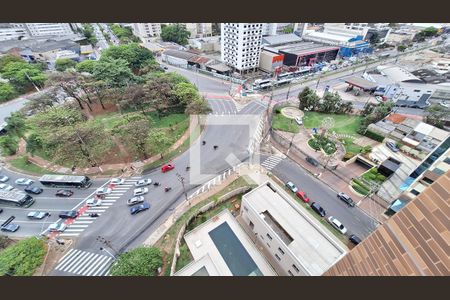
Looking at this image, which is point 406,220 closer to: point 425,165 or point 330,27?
point 425,165

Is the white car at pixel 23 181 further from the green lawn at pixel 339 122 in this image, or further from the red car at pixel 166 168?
the green lawn at pixel 339 122

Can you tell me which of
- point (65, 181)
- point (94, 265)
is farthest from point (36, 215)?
point (94, 265)

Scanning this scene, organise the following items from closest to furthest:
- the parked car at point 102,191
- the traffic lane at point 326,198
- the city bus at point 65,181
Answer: the traffic lane at point 326,198
the parked car at point 102,191
the city bus at point 65,181

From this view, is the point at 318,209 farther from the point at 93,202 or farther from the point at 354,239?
the point at 93,202

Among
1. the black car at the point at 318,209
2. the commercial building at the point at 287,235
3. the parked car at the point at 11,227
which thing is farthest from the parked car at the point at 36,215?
the black car at the point at 318,209

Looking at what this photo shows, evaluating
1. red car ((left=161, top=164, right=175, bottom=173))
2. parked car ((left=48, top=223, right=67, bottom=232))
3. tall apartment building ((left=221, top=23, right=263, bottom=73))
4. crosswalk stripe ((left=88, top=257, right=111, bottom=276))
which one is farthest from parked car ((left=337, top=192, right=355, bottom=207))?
tall apartment building ((left=221, top=23, right=263, bottom=73))

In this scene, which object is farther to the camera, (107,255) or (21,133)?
(21,133)

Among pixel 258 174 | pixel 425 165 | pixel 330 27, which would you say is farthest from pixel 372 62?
pixel 258 174
